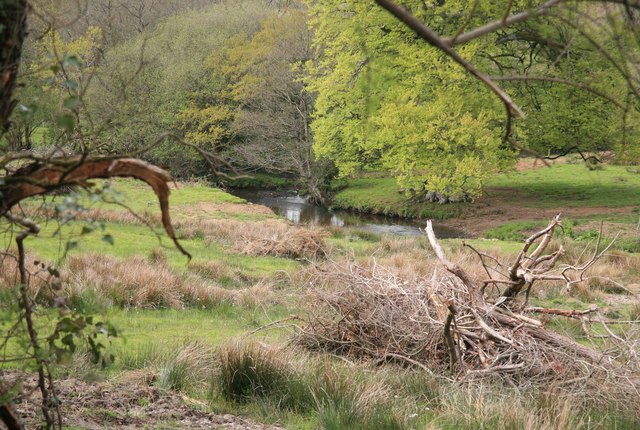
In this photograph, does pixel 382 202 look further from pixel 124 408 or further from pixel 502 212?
pixel 124 408

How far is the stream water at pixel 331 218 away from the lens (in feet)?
93.6

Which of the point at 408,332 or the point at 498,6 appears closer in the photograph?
the point at 408,332

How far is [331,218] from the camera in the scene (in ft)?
109

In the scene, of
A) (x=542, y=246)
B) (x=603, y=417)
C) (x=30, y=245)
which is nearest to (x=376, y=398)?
(x=603, y=417)

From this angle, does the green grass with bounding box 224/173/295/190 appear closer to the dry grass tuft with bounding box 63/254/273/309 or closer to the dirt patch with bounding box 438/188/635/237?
the dirt patch with bounding box 438/188/635/237

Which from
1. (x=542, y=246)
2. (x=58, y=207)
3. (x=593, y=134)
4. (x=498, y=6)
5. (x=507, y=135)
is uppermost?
(x=498, y=6)

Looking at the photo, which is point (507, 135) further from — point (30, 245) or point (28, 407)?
point (30, 245)

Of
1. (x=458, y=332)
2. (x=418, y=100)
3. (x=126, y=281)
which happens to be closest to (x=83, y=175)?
(x=458, y=332)

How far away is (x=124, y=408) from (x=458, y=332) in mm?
3698

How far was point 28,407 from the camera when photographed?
5055mm

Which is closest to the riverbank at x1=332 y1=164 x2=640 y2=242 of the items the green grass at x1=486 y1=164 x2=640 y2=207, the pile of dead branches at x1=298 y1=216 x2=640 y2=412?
the green grass at x1=486 y1=164 x2=640 y2=207

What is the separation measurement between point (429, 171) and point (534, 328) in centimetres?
1834

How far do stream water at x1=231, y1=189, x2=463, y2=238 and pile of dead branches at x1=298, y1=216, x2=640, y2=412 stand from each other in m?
17.4

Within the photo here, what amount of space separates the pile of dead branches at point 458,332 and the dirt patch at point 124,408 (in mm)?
2556
